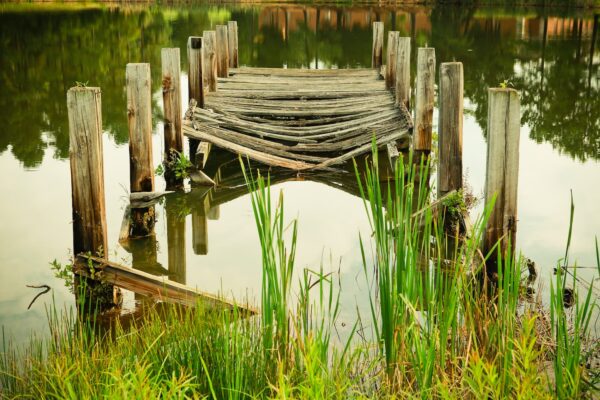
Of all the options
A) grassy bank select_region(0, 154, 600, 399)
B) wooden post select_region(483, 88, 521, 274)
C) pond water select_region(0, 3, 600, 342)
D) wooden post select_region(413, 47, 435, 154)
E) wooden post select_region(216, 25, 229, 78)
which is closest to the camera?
grassy bank select_region(0, 154, 600, 399)

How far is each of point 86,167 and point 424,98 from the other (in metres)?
4.53

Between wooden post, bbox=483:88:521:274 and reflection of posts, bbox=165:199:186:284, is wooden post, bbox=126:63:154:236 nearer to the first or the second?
reflection of posts, bbox=165:199:186:284

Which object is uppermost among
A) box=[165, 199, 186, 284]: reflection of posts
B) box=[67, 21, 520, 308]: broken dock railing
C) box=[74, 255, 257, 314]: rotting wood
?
box=[67, 21, 520, 308]: broken dock railing

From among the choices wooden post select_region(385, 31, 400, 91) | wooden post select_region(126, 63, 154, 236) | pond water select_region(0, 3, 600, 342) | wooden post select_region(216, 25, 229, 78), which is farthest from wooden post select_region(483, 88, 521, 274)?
wooden post select_region(216, 25, 229, 78)

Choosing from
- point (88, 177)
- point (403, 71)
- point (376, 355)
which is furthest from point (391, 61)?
point (376, 355)

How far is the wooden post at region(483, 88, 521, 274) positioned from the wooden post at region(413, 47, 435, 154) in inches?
135

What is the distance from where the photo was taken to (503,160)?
5402 mm

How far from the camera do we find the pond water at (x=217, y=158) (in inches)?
283

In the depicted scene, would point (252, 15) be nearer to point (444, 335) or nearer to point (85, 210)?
point (85, 210)

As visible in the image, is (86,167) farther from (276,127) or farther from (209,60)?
(209,60)

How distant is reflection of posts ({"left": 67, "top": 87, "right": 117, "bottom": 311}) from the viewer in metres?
5.46

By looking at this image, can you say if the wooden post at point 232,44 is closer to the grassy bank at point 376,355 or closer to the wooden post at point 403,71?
the wooden post at point 403,71

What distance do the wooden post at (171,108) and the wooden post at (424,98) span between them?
2.61m

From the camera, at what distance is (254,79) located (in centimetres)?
1414
